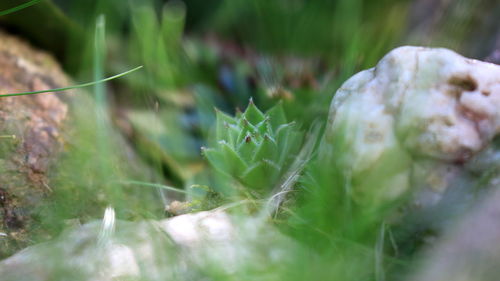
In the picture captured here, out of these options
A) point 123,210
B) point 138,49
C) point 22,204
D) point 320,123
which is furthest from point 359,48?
point 22,204

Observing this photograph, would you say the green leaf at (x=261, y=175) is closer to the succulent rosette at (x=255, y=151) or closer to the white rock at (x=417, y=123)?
the succulent rosette at (x=255, y=151)

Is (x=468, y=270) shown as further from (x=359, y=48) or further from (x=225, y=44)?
(x=225, y=44)

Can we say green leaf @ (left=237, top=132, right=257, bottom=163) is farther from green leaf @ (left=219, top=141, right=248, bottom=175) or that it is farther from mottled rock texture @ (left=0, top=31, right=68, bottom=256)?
mottled rock texture @ (left=0, top=31, right=68, bottom=256)

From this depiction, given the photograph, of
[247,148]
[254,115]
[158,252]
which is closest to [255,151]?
[247,148]

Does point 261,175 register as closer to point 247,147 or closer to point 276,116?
point 247,147

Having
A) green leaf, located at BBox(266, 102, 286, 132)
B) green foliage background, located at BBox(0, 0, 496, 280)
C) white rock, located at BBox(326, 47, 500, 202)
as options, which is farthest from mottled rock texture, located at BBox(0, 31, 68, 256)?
white rock, located at BBox(326, 47, 500, 202)

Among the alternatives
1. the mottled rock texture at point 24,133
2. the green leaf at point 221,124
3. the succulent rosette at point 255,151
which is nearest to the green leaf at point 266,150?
the succulent rosette at point 255,151
